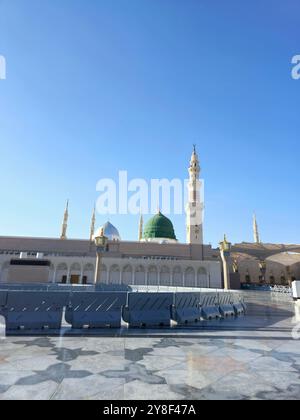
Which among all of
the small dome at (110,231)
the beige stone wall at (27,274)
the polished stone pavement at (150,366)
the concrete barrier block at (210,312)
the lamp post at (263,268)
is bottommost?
the polished stone pavement at (150,366)

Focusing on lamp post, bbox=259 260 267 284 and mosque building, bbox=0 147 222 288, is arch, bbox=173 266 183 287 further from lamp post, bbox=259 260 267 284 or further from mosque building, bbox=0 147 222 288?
lamp post, bbox=259 260 267 284

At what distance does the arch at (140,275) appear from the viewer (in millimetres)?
47688

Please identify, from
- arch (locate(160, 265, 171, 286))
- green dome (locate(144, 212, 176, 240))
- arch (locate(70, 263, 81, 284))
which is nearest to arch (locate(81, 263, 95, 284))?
arch (locate(70, 263, 81, 284))

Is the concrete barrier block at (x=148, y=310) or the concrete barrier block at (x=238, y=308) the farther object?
the concrete barrier block at (x=238, y=308)

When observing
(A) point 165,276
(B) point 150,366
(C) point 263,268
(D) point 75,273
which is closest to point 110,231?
(D) point 75,273

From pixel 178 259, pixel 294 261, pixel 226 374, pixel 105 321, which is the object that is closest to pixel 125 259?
pixel 178 259

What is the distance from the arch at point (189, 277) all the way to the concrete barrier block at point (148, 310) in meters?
39.8

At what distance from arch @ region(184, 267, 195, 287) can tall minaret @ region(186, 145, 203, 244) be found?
741cm

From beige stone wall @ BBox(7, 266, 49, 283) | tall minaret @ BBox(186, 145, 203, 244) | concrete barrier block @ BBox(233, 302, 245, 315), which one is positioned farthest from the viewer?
tall minaret @ BBox(186, 145, 203, 244)

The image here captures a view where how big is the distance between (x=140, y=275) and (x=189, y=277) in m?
8.54

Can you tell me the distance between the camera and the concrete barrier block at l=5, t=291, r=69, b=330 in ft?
26.8

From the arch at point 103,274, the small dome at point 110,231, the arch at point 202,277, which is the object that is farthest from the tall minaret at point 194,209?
the arch at point 103,274

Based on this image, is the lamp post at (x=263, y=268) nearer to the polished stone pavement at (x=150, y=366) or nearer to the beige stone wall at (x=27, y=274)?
the beige stone wall at (x=27, y=274)

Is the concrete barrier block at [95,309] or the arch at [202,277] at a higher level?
the arch at [202,277]
